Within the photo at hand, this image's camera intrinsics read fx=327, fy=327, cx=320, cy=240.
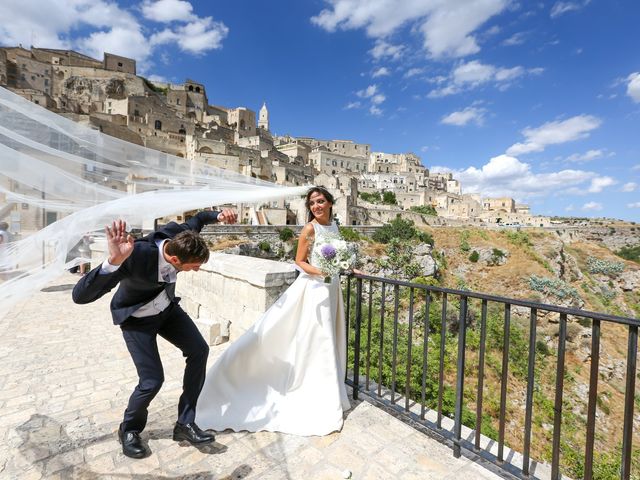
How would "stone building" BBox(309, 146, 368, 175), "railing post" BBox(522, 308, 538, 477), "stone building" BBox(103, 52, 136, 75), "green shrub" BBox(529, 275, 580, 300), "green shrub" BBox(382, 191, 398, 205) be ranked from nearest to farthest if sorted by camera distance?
"railing post" BBox(522, 308, 538, 477) < "green shrub" BBox(529, 275, 580, 300) < "stone building" BBox(103, 52, 136, 75) < "green shrub" BBox(382, 191, 398, 205) < "stone building" BBox(309, 146, 368, 175)

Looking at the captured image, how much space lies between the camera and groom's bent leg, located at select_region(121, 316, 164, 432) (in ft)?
8.14

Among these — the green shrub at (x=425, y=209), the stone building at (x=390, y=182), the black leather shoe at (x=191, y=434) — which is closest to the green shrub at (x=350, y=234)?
the black leather shoe at (x=191, y=434)

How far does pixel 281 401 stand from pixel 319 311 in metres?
0.95

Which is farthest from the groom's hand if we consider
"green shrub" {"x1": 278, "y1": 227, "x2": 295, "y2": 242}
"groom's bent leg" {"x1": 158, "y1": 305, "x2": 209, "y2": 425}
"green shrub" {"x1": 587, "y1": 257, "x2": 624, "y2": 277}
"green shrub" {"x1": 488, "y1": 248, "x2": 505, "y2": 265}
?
"green shrub" {"x1": 587, "y1": 257, "x2": 624, "y2": 277}

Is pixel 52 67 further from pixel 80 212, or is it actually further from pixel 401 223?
pixel 80 212

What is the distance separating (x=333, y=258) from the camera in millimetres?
2906

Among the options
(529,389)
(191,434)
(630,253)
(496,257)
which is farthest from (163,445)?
(630,253)

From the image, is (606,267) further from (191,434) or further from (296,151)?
(296,151)

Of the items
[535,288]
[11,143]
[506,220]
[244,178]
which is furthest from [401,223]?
[506,220]

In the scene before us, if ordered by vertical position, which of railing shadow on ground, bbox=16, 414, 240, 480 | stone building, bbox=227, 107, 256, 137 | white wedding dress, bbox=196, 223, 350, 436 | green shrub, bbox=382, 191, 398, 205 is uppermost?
→ stone building, bbox=227, 107, 256, 137

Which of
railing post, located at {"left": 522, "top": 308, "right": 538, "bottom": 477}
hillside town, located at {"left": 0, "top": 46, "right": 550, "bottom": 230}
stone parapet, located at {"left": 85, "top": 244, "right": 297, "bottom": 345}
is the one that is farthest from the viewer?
hillside town, located at {"left": 0, "top": 46, "right": 550, "bottom": 230}

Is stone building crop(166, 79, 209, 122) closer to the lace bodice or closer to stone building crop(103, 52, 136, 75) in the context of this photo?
stone building crop(103, 52, 136, 75)

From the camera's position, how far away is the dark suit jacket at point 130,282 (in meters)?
2.14

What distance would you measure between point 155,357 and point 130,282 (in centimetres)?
65
